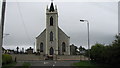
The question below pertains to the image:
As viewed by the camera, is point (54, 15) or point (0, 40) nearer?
point (0, 40)

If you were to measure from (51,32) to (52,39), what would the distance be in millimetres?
2525

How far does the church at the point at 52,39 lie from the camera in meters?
79.5

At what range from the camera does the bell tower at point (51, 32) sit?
79.1 m

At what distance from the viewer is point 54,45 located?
79.1 meters

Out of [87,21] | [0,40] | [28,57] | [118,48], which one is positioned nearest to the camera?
[0,40]

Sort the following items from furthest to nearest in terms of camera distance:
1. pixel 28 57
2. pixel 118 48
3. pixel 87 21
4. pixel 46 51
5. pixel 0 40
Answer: pixel 46 51 < pixel 28 57 < pixel 87 21 < pixel 118 48 < pixel 0 40

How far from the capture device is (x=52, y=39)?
80500 millimetres

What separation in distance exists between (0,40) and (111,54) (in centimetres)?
1530

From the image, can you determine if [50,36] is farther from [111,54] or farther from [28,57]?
[111,54]

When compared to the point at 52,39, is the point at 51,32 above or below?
above

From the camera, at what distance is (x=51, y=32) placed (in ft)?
267

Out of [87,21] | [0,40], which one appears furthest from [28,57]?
[0,40]

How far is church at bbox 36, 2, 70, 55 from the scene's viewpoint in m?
79.5

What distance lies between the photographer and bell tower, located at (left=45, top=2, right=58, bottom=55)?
7912 cm
